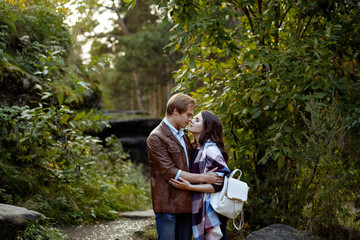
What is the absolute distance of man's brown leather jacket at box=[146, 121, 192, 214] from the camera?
115 inches

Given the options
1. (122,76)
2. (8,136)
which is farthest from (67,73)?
(122,76)

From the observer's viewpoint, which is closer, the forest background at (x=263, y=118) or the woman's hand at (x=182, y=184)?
the woman's hand at (x=182, y=184)

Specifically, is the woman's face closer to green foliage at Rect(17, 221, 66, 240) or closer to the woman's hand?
the woman's hand

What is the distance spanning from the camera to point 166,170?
2.91 m

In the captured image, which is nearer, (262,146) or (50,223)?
(262,146)

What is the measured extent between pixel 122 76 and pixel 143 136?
11.8 metres

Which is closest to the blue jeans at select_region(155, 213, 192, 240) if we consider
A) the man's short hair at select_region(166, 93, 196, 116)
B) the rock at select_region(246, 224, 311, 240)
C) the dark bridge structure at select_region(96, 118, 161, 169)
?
the man's short hair at select_region(166, 93, 196, 116)

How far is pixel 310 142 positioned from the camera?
3.88m

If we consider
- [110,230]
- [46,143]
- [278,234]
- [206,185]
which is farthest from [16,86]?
[278,234]

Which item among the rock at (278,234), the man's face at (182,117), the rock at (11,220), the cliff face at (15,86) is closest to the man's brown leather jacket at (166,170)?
the man's face at (182,117)

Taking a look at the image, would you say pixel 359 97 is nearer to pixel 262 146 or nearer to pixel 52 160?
pixel 262 146

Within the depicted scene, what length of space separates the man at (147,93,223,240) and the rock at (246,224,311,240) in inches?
40.0

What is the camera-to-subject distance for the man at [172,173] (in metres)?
2.94

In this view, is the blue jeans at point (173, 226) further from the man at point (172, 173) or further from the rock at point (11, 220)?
the rock at point (11, 220)
